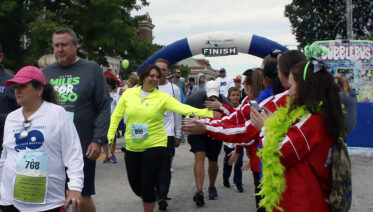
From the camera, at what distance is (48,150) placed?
10.8ft

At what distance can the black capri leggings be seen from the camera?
17.4 feet

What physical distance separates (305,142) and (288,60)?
2.43 feet

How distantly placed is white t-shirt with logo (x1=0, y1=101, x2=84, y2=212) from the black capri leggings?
1.94 meters

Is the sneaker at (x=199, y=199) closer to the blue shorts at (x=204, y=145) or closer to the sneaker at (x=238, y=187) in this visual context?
the blue shorts at (x=204, y=145)

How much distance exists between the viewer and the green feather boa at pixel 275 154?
2.90 m

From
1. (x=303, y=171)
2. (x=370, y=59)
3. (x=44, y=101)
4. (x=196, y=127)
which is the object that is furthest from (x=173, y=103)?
(x=370, y=59)

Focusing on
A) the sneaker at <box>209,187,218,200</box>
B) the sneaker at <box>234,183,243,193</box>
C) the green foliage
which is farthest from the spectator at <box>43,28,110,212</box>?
the green foliage

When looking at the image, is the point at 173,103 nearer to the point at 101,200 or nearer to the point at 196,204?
the point at 196,204

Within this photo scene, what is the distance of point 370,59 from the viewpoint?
11.0m

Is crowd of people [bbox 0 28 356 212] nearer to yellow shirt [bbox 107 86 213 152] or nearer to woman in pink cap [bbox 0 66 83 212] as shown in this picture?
woman in pink cap [bbox 0 66 83 212]

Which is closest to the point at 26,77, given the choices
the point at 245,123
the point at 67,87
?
the point at 67,87

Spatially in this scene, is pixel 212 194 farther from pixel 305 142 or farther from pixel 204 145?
pixel 305 142

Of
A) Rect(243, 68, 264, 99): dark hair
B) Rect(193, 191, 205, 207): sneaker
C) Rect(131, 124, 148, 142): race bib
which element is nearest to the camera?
Rect(243, 68, 264, 99): dark hair

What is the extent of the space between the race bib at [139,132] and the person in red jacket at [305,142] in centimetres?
267
